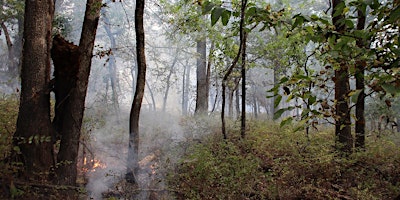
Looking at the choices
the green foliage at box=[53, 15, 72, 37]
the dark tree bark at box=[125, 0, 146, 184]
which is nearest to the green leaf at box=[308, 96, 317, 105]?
the dark tree bark at box=[125, 0, 146, 184]

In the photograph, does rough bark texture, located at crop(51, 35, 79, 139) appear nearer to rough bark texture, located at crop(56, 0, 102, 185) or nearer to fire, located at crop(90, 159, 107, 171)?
rough bark texture, located at crop(56, 0, 102, 185)

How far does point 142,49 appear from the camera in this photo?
283 inches

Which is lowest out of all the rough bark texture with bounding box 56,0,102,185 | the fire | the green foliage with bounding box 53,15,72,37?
the fire

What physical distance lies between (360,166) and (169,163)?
15.3 feet

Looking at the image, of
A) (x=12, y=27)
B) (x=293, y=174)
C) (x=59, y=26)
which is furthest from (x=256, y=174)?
(x=12, y=27)

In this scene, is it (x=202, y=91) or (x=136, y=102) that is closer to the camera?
(x=136, y=102)

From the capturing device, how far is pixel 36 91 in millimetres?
4902

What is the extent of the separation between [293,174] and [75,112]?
15.2 feet

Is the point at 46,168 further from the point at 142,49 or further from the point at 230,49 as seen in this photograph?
the point at 230,49

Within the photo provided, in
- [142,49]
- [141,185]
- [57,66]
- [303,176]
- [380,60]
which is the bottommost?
[141,185]

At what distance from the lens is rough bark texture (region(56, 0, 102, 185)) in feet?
17.1

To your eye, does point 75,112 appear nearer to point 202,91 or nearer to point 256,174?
point 256,174

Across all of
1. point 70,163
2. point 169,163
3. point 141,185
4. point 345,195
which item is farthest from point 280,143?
point 70,163

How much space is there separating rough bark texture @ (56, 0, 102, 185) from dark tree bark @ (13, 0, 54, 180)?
27 centimetres
